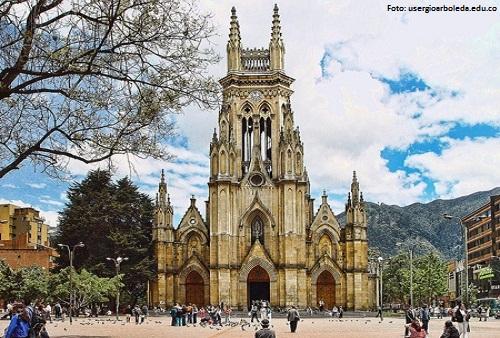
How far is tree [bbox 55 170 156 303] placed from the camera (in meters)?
71.0

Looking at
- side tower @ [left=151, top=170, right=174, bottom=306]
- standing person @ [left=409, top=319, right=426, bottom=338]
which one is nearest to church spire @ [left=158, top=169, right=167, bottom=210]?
side tower @ [left=151, top=170, right=174, bottom=306]

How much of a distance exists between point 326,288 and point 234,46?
2541 centimetres

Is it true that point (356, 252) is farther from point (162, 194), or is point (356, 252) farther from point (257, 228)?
point (162, 194)

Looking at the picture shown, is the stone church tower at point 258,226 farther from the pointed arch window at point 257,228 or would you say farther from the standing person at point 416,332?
the standing person at point 416,332

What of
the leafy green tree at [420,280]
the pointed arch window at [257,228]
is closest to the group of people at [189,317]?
the pointed arch window at [257,228]

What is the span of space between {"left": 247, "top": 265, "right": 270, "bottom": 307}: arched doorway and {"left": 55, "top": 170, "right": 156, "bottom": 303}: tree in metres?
9.13

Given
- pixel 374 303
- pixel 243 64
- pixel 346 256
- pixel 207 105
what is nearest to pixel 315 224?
pixel 346 256

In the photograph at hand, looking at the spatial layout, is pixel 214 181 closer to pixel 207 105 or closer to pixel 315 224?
pixel 315 224

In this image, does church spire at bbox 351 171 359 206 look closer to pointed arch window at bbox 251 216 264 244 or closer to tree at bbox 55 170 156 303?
pointed arch window at bbox 251 216 264 244

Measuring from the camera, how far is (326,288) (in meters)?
75.2

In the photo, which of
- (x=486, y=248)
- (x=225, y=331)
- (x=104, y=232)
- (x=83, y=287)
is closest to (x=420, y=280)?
(x=486, y=248)

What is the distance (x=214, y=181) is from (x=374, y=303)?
68.8ft

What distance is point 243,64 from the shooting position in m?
78.2

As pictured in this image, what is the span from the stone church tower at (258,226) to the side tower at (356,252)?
0.31 feet
